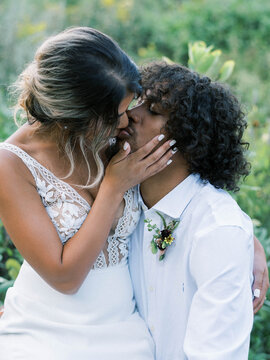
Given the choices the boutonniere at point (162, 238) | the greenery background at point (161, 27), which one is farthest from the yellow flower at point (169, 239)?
the greenery background at point (161, 27)

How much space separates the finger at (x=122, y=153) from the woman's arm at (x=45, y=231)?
19cm

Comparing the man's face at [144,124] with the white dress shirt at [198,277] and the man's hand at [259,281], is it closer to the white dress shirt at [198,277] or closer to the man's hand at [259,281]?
the white dress shirt at [198,277]

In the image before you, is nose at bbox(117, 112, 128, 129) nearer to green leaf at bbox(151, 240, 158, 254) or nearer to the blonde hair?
the blonde hair

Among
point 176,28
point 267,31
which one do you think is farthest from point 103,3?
point 267,31

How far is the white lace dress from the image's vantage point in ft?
7.44

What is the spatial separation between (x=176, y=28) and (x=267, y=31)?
2.39 m

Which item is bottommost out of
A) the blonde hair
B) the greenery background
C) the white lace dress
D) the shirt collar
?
the greenery background

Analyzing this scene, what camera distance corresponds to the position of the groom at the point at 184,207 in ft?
→ 7.07

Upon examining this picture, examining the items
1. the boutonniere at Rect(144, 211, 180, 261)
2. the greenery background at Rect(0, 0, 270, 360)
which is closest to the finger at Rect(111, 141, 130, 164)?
the boutonniere at Rect(144, 211, 180, 261)

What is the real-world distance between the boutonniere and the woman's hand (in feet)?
0.82

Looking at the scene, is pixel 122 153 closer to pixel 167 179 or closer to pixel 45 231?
pixel 167 179

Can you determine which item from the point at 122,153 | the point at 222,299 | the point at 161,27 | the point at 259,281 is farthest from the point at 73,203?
the point at 161,27

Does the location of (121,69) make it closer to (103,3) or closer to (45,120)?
(45,120)

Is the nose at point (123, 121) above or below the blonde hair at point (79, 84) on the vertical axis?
below
